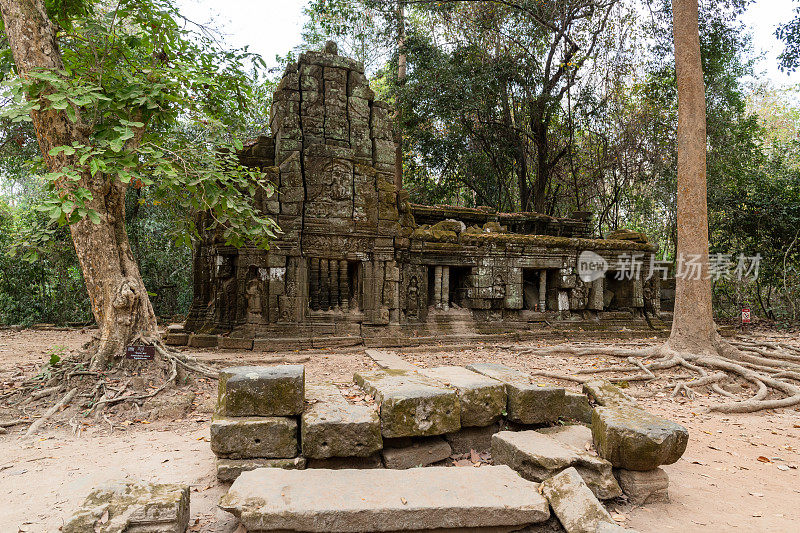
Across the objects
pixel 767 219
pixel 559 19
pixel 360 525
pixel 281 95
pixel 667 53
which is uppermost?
pixel 559 19

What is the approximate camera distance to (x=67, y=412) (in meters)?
5.18

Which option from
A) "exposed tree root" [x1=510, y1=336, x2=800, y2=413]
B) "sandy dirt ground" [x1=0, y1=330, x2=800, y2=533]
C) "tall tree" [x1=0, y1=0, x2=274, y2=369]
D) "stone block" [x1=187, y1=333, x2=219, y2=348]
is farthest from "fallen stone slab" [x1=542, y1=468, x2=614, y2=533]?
"stone block" [x1=187, y1=333, x2=219, y2=348]

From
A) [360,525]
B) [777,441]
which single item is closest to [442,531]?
[360,525]

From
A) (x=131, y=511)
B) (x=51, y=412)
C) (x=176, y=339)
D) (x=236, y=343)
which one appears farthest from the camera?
(x=176, y=339)

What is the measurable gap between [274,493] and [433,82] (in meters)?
14.8

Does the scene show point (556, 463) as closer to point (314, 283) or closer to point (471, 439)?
point (471, 439)

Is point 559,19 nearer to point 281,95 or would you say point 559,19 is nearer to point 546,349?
point 281,95

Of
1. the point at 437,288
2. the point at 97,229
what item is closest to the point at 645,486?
the point at 97,229

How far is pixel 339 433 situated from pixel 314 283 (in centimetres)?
655

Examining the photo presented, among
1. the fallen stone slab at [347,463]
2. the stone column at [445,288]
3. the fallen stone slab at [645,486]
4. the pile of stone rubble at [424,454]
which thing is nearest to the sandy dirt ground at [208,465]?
the fallen stone slab at [645,486]

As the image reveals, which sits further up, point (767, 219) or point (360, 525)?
point (767, 219)

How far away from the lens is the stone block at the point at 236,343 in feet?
29.2

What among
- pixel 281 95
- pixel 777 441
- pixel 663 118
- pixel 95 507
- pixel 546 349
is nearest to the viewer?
pixel 95 507

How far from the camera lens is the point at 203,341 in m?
9.28
